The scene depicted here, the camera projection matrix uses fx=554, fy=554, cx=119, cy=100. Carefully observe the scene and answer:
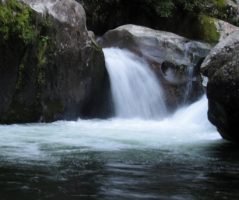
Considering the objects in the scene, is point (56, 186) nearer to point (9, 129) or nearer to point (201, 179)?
point (201, 179)

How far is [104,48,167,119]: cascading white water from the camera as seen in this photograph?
520 inches

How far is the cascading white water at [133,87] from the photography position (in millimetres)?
13195

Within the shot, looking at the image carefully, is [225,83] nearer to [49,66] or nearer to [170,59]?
[49,66]

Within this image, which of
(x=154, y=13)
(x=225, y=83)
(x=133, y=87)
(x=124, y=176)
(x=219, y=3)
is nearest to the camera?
(x=124, y=176)

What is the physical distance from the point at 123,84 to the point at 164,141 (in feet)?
15.3

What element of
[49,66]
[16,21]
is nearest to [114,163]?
[16,21]

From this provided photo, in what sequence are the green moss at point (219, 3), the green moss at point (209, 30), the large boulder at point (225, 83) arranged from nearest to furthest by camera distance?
the large boulder at point (225, 83)
the green moss at point (209, 30)
the green moss at point (219, 3)

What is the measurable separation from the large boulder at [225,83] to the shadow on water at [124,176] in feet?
2.75

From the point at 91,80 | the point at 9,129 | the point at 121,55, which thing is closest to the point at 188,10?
the point at 121,55

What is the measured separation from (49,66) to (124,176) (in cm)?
602

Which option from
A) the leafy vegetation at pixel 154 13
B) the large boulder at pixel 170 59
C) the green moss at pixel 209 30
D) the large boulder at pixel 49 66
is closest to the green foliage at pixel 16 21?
the large boulder at pixel 49 66

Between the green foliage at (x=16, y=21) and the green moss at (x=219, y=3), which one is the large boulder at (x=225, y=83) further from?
the green moss at (x=219, y=3)

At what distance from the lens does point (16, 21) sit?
10562 mm

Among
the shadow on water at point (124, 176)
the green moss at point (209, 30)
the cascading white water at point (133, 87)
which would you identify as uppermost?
the green moss at point (209, 30)
